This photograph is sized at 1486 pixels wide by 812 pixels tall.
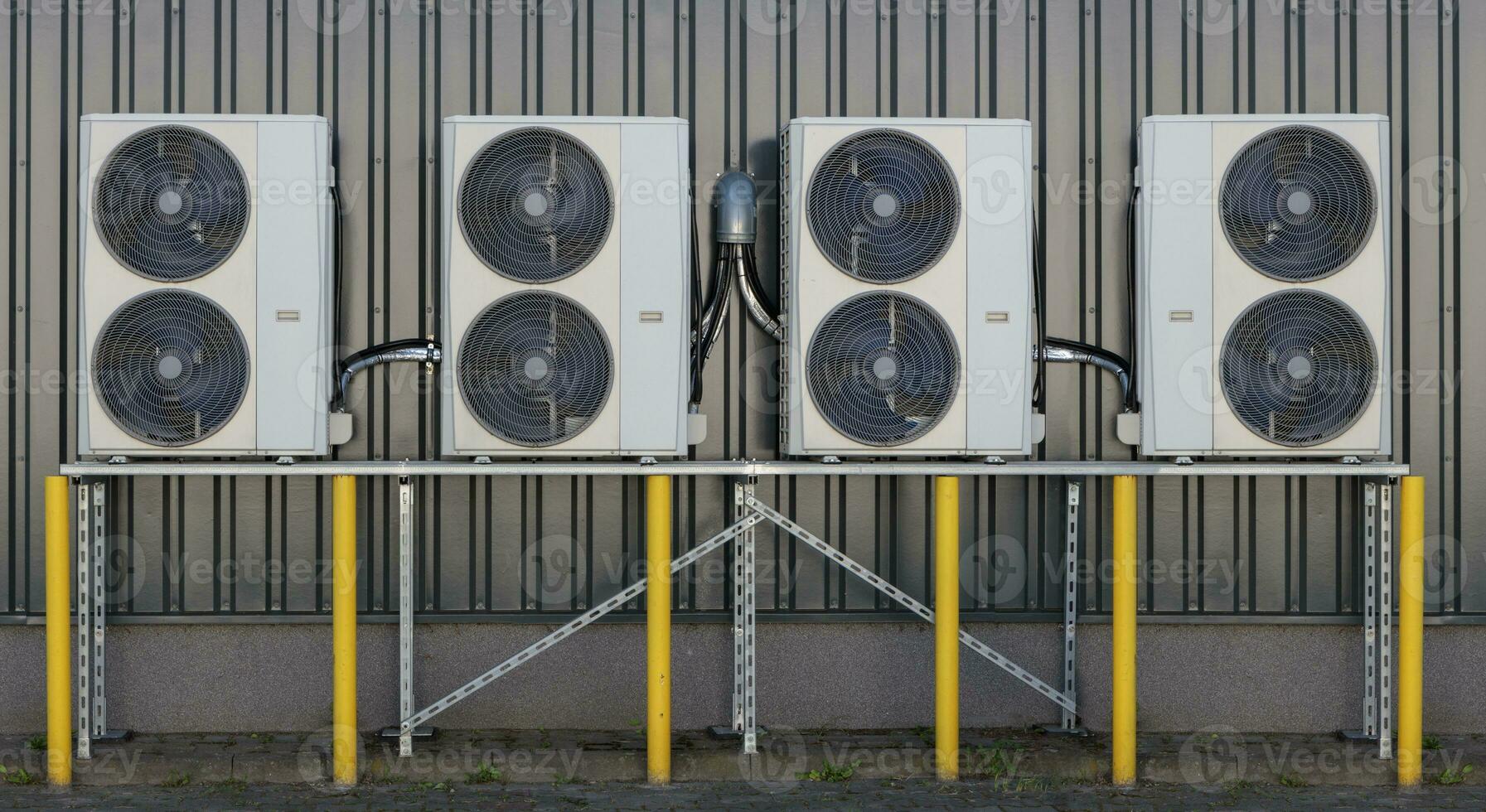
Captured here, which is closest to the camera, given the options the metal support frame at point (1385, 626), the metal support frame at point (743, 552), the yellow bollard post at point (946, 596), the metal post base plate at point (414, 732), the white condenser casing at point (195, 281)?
the white condenser casing at point (195, 281)

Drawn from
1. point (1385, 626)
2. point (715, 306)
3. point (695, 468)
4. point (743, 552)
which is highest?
point (715, 306)

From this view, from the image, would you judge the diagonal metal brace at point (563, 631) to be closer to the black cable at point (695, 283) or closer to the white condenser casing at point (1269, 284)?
the black cable at point (695, 283)

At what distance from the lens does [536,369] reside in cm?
536

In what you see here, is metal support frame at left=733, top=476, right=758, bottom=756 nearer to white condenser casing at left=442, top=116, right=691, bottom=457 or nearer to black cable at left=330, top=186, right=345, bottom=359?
white condenser casing at left=442, top=116, right=691, bottom=457

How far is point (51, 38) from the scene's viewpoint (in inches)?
244

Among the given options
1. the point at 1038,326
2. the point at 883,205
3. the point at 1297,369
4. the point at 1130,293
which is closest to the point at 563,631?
the point at 883,205

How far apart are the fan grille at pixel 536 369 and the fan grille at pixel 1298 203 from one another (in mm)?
2815

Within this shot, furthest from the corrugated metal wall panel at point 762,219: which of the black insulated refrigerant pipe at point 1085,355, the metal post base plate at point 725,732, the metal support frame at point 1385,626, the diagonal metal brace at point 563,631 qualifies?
the metal post base plate at point 725,732

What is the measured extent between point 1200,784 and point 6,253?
6213 mm

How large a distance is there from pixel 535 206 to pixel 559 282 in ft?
1.09

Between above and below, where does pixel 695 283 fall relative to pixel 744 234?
below

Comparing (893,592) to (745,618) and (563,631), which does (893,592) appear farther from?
(563,631)

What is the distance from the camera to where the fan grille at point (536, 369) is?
5.36m

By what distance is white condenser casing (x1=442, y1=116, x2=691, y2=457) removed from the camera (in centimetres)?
534
